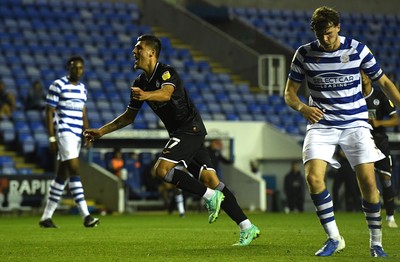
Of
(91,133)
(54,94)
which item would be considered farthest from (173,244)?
(54,94)

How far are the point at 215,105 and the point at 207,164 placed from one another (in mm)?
17047

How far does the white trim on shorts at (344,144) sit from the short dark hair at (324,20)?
2.85ft

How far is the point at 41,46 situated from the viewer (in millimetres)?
→ 27531

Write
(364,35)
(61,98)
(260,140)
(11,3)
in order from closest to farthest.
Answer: (61,98) → (260,140) → (11,3) → (364,35)

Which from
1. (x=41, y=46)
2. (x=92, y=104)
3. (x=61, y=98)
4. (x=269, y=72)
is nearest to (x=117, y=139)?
(x=92, y=104)

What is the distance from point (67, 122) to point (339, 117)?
20.5 feet

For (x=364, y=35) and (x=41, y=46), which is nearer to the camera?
(x=41, y=46)

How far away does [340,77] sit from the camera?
840cm

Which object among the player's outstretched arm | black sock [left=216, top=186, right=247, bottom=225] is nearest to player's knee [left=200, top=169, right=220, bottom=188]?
black sock [left=216, top=186, right=247, bottom=225]

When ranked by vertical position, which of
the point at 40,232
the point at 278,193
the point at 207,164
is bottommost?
the point at 278,193

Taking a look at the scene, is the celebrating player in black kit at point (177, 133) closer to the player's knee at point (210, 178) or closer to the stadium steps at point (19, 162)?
the player's knee at point (210, 178)

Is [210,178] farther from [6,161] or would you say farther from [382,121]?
[6,161]

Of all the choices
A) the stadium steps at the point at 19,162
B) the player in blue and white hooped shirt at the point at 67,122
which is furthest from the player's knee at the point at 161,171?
the stadium steps at the point at 19,162

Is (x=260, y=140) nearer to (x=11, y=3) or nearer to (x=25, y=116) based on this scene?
(x=25, y=116)
